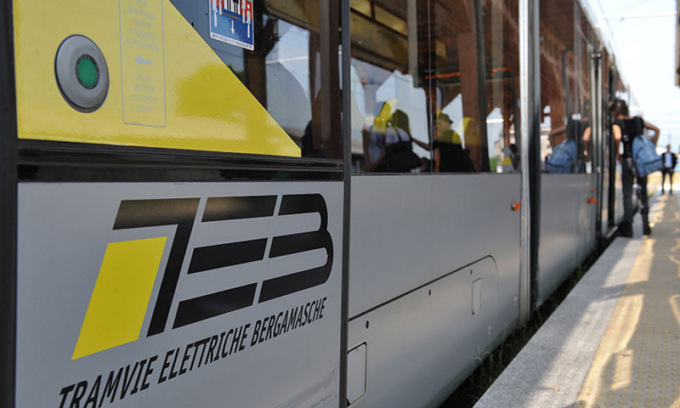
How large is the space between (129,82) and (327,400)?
1161mm

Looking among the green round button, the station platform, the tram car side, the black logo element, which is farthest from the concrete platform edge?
the green round button

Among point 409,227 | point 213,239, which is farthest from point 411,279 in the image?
point 213,239

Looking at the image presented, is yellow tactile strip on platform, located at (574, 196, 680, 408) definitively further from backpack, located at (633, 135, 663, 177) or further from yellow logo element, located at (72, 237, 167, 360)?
backpack, located at (633, 135, 663, 177)

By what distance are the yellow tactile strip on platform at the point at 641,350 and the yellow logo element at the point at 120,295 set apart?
2.47m

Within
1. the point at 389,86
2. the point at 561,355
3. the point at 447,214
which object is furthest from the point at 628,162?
the point at 389,86

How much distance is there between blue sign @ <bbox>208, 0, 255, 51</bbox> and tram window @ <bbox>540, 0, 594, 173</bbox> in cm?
377

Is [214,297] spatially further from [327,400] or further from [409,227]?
[409,227]

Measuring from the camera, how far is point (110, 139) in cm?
116

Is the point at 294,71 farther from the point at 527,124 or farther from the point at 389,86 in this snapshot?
the point at 527,124

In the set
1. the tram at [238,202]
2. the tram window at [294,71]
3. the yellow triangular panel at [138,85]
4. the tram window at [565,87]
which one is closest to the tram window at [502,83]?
the tram at [238,202]

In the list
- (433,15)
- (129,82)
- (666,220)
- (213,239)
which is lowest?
(666,220)

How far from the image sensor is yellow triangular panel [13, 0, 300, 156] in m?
1.02

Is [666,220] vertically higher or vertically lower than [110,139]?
lower

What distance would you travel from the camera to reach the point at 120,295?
3.84 ft
